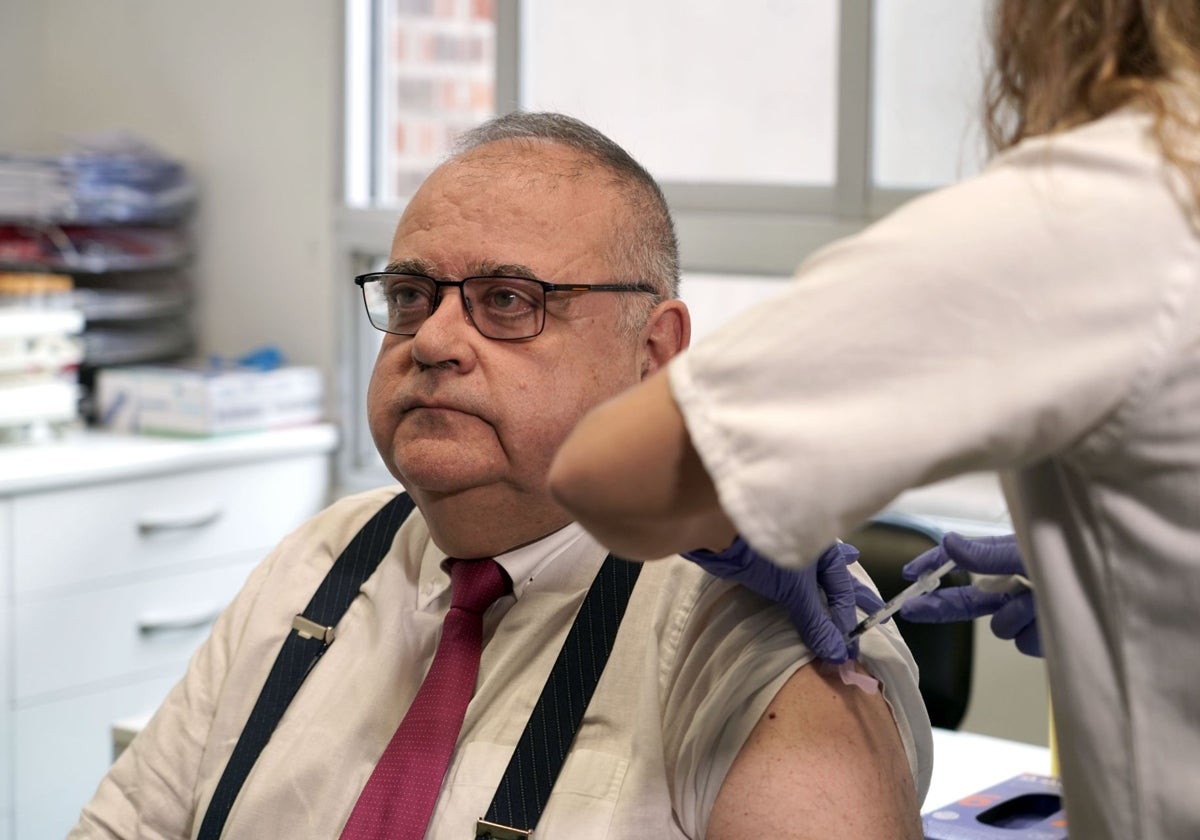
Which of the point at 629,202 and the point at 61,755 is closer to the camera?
the point at 629,202

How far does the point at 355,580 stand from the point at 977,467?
98 centimetres

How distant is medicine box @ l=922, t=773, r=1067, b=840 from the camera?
1.48m

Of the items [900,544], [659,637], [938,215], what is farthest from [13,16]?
[938,215]

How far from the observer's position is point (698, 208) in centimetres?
310

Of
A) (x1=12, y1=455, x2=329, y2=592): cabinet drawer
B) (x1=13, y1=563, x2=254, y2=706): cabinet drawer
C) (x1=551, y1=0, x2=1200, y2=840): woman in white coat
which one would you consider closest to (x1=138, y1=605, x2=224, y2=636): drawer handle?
(x1=13, y1=563, x2=254, y2=706): cabinet drawer

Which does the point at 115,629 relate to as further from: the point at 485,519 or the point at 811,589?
the point at 811,589

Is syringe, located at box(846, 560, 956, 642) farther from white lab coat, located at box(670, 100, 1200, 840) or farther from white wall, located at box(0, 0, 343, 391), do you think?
white wall, located at box(0, 0, 343, 391)

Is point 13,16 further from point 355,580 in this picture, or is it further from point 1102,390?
point 1102,390

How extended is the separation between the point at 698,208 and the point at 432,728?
1928mm

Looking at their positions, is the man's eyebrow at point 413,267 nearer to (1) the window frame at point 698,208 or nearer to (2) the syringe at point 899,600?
(2) the syringe at point 899,600

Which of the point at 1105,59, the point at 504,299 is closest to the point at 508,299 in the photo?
the point at 504,299

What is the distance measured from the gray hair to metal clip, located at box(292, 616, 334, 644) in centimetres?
46

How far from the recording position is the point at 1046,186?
700 millimetres

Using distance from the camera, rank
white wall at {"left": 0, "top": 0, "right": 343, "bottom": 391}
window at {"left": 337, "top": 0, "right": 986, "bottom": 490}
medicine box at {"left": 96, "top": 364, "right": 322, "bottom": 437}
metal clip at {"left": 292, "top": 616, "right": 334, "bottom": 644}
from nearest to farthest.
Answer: metal clip at {"left": 292, "top": 616, "right": 334, "bottom": 644} < window at {"left": 337, "top": 0, "right": 986, "bottom": 490} < medicine box at {"left": 96, "top": 364, "right": 322, "bottom": 437} < white wall at {"left": 0, "top": 0, "right": 343, "bottom": 391}
